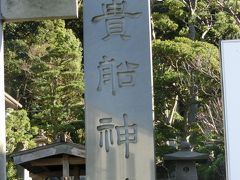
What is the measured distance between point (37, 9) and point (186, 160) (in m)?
4.86

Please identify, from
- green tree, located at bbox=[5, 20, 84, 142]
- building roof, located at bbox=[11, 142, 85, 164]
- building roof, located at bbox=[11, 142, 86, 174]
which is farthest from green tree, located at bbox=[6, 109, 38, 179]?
building roof, located at bbox=[11, 142, 85, 164]

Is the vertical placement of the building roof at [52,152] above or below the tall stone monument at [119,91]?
below

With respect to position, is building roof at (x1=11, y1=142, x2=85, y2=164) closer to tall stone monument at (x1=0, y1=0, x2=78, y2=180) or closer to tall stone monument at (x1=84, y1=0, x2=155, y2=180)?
tall stone monument at (x1=0, y1=0, x2=78, y2=180)

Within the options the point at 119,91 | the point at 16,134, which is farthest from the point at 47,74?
the point at 119,91

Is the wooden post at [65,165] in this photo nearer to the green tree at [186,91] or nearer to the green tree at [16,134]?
the green tree at [16,134]

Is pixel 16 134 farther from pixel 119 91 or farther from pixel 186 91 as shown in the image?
pixel 119 91

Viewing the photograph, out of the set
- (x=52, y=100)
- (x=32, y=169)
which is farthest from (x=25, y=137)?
(x=32, y=169)

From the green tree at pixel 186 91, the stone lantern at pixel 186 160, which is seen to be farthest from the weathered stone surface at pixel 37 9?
the green tree at pixel 186 91

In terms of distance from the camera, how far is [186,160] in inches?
376

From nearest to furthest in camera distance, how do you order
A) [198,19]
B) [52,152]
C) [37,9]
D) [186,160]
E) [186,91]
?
[37,9] < [52,152] < [186,160] < [186,91] < [198,19]

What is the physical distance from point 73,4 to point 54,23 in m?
14.9

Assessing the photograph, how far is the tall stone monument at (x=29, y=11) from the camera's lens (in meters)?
5.89

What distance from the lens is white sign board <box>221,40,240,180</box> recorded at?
296 cm

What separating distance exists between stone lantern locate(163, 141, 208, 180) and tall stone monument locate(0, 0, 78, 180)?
428 centimetres
